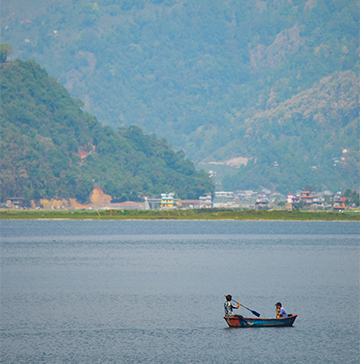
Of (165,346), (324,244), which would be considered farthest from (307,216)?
(165,346)

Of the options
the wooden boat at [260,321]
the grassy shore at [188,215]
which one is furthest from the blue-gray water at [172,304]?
the grassy shore at [188,215]

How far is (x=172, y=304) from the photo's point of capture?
5434 centimetres

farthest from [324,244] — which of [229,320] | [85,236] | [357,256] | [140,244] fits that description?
[229,320]

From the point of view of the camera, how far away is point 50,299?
5672 centimetres

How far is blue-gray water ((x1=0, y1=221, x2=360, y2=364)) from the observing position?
41219 millimetres

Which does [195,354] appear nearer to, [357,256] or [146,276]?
[146,276]

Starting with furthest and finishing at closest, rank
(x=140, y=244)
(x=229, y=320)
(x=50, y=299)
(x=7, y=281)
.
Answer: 1. (x=140, y=244)
2. (x=7, y=281)
3. (x=50, y=299)
4. (x=229, y=320)

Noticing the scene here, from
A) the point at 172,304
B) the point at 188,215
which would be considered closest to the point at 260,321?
the point at 172,304

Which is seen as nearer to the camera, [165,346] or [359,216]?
[165,346]

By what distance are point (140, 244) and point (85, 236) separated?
20144 mm

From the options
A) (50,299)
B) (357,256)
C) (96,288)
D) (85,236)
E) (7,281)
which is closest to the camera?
(50,299)

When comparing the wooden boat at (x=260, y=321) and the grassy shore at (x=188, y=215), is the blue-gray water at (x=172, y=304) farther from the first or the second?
the grassy shore at (x=188, y=215)

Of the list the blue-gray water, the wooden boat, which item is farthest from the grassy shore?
the wooden boat

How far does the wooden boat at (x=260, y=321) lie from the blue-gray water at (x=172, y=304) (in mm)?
415
